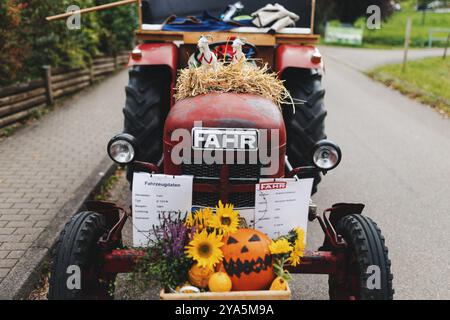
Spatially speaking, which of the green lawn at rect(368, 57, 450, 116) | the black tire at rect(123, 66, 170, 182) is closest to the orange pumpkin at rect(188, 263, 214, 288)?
the black tire at rect(123, 66, 170, 182)

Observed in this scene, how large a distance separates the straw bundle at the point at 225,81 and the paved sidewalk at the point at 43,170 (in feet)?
6.13

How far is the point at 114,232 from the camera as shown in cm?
300

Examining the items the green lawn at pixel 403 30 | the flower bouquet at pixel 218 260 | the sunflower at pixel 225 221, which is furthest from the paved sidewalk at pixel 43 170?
the green lawn at pixel 403 30

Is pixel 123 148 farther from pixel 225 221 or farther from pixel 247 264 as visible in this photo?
pixel 247 264

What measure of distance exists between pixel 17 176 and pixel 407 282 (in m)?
4.44

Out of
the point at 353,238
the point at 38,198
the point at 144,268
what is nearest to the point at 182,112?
the point at 144,268

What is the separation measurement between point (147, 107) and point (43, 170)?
2247 millimetres

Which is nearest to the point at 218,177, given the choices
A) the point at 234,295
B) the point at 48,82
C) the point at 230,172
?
the point at 230,172

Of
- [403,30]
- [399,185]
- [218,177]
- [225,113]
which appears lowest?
[399,185]

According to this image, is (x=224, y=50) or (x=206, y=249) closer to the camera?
(x=206, y=249)

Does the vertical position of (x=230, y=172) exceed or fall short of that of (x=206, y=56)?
it falls short

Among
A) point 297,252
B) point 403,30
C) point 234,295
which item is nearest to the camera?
Result: point 234,295

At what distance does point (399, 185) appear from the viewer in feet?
19.6
